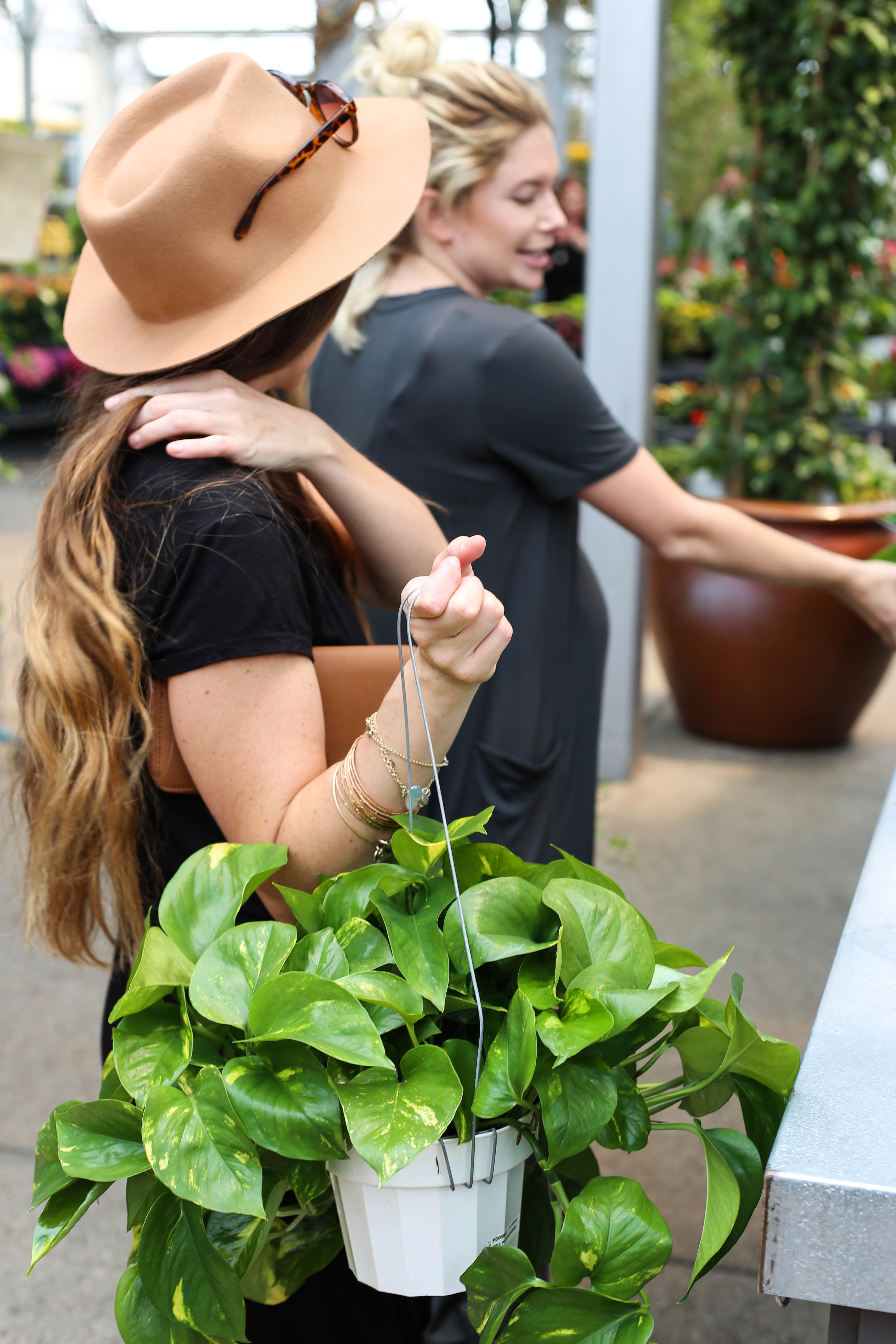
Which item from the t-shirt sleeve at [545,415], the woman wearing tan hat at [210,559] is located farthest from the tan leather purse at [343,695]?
the t-shirt sleeve at [545,415]

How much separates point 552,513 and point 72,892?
38.9 inches

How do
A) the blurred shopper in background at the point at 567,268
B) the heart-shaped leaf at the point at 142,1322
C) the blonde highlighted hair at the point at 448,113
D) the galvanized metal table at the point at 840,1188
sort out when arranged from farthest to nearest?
the blurred shopper in background at the point at 567,268 < the blonde highlighted hair at the point at 448,113 < the heart-shaped leaf at the point at 142,1322 < the galvanized metal table at the point at 840,1188

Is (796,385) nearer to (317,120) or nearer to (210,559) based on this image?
(317,120)

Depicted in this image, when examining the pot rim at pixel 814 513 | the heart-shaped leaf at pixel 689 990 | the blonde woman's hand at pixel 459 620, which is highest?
the blonde woman's hand at pixel 459 620

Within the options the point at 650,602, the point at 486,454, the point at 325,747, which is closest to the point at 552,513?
the point at 486,454

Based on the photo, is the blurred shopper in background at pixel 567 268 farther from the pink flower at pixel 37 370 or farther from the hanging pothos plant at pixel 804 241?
the pink flower at pixel 37 370

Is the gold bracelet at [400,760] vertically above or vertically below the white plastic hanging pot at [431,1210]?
above

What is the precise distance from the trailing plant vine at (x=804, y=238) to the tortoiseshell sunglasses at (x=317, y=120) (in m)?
3.16

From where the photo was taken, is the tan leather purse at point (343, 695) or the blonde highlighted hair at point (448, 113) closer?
the tan leather purse at point (343, 695)

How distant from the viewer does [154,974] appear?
0.86 m

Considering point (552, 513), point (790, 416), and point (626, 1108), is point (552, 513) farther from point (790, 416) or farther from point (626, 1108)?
point (790, 416)

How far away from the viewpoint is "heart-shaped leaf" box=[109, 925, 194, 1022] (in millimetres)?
834

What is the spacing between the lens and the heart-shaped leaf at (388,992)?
798 mm

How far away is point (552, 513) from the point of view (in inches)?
75.2
